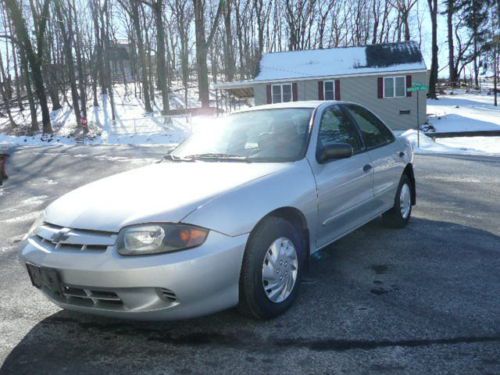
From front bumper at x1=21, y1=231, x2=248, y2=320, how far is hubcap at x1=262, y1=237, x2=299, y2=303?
31 cm

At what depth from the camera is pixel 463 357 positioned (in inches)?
111

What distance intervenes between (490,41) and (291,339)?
5567 centimetres

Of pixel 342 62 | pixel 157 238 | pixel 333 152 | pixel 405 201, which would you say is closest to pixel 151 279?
pixel 157 238

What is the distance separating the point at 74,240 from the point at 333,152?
2.03m

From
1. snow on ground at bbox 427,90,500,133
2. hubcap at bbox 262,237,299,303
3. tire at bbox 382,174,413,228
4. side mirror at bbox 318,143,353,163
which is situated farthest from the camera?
snow on ground at bbox 427,90,500,133

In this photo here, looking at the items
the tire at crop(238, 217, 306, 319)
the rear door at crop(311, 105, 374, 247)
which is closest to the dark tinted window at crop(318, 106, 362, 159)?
the rear door at crop(311, 105, 374, 247)

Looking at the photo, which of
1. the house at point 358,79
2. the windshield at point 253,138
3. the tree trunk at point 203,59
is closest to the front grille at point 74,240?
the windshield at point 253,138

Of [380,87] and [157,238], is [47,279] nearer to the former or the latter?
[157,238]

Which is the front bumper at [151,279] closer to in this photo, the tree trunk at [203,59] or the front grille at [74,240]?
the front grille at [74,240]

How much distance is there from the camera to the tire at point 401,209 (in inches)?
214

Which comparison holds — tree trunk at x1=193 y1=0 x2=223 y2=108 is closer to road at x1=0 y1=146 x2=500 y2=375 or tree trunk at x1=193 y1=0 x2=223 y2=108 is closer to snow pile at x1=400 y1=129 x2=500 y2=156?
snow pile at x1=400 y1=129 x2=500 y2=156

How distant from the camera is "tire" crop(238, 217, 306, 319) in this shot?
3.15 m

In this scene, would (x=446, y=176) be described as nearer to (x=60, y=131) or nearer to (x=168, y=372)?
(x=168, y=372)

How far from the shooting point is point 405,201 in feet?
18.5
